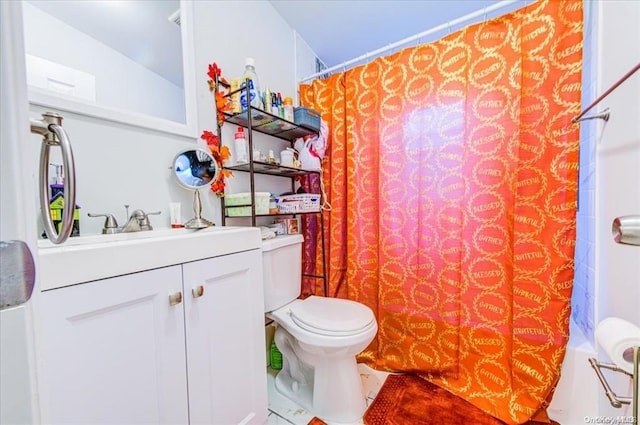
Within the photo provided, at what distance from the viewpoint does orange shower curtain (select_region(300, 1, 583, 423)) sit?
106cm

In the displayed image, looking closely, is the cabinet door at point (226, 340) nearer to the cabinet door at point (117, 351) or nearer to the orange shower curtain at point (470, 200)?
the cabinet door at point (117, 351)

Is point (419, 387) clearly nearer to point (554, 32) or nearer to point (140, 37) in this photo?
point (554, 32)

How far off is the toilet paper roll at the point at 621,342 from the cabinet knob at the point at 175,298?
3.64ft

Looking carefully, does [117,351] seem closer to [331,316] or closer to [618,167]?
[331,316]

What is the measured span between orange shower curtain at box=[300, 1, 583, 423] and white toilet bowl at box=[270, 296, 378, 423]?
339mm

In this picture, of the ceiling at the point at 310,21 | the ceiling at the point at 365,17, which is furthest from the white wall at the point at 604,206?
A: the ceiling at the point at 365,17

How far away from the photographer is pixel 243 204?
125 centimetres

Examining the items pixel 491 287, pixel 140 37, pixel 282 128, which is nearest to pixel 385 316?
pixel 491 287

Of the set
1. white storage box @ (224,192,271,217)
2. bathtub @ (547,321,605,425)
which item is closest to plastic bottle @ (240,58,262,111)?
white storage box @ (224,192,271,217)

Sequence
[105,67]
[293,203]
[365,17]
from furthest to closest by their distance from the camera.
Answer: [365,17], [293,203], [105,67]

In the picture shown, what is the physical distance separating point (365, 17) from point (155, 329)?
1922mm

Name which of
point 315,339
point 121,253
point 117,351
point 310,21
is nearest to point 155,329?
point 117,351

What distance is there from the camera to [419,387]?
130cm

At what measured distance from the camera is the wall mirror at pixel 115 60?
0.81m
